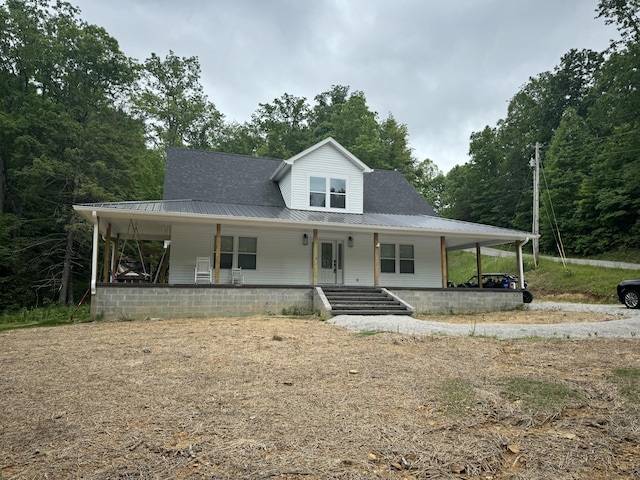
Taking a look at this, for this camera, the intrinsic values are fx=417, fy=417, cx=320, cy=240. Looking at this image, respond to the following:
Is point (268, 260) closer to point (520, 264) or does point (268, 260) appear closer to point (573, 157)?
point (520, 264)

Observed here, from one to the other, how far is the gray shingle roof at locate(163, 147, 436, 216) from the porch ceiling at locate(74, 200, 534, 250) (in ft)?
3.38

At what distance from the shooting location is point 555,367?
5.02 meters

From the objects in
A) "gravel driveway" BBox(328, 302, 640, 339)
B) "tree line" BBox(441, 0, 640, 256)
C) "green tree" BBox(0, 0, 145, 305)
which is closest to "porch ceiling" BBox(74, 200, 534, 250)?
"gravel driveway" BBox(328, 302, 640, 339)

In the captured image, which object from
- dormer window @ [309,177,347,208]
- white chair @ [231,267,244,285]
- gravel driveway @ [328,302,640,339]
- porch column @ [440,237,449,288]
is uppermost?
dormer window @ [309,177,347,208]

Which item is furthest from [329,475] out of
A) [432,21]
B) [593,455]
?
[432,21]

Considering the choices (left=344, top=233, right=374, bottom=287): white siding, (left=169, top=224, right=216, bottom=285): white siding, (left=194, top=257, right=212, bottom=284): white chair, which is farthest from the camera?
(left=344, top=233, right=374, bottom=287): white siding

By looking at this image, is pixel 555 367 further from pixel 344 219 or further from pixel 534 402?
pixel 344 219

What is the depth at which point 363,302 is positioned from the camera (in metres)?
12.2

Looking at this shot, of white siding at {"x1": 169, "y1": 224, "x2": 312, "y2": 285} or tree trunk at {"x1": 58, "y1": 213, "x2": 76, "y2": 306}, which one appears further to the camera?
tree trunk at {"x1": 58, "y1": 213, "x2": 76, "y2": 306}

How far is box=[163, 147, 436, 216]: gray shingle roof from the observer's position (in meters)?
16.0

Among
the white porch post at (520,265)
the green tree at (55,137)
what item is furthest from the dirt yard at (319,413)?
the green tree at (55,137)

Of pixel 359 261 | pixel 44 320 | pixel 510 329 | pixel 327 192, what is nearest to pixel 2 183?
pixel 44 320

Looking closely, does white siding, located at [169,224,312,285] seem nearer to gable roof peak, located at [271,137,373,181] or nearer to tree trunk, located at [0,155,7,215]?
gable roof peak, located at [271,137,373,181]

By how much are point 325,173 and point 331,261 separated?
347 centimetres
